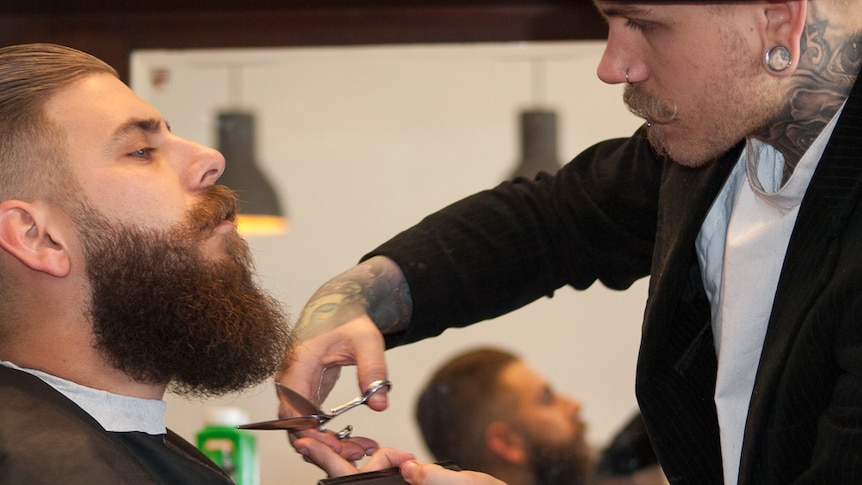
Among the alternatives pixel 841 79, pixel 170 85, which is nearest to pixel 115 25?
pixel 170 85

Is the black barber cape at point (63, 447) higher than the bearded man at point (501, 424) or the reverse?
higher

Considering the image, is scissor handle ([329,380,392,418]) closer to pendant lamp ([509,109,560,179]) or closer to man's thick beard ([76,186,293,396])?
man's thick beard ([76,186,293,396])

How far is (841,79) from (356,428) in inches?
114

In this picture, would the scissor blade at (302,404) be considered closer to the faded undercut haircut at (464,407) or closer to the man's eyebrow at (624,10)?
the man's eyebrow at (624,10)

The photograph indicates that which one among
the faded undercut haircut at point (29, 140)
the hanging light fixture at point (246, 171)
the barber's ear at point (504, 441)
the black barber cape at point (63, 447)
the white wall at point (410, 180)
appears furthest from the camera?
the white wall at point (410, 180)

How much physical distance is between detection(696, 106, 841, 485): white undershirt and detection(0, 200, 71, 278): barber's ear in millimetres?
1037

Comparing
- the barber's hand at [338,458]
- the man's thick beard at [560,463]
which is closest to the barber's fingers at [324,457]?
the barber's hand at [338,458]

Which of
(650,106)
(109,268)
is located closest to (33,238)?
(109,268)

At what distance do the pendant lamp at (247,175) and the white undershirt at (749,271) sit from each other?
250 centimetres

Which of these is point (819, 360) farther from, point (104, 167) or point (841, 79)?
point (104, 167)

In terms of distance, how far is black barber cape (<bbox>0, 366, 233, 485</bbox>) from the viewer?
1.30 m

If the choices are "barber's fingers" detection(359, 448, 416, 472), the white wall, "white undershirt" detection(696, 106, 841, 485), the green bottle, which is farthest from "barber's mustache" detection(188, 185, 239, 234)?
the white wall

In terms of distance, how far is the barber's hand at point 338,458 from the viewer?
4.63 feet

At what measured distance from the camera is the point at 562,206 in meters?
1.88
